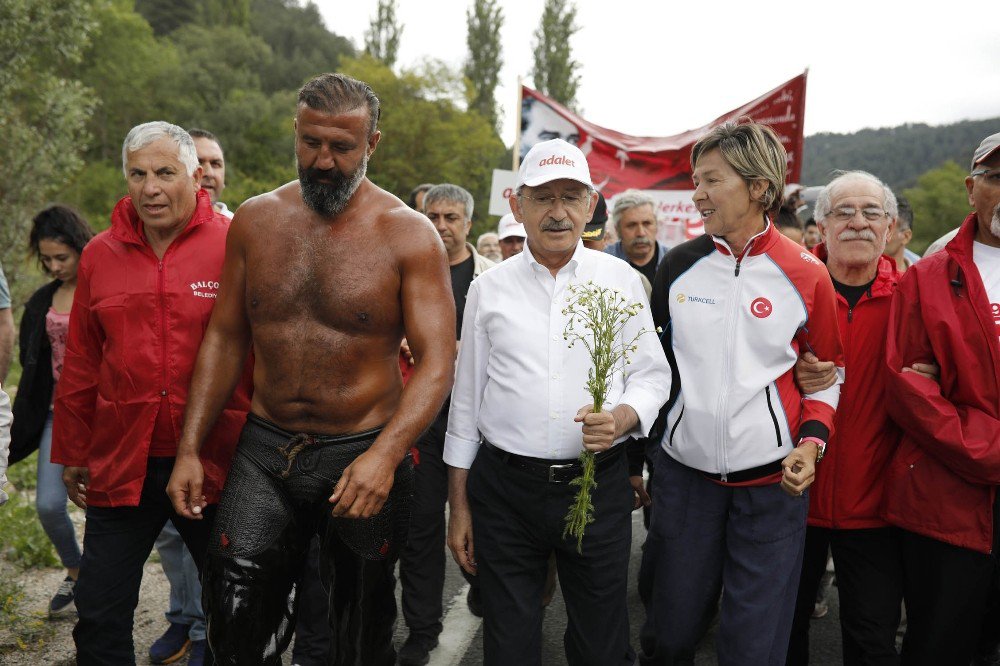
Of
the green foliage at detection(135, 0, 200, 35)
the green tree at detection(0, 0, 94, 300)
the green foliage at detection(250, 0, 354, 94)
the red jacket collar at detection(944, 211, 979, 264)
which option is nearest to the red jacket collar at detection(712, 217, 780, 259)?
the red jacket collar at detection(944, 211, 979, 264)

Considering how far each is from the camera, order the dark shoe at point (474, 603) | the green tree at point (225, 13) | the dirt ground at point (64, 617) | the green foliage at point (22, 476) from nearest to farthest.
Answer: the dirt ground at point (64, 617), the dark shoe at point (474, 603), the green foliage at point (22, 476), the green tree at point (225, 13)

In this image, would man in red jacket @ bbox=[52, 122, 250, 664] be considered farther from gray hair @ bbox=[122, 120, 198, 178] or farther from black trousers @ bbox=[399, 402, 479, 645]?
black trousers @ bbox=[399, 402, 479, 645]

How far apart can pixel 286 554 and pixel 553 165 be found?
169cm

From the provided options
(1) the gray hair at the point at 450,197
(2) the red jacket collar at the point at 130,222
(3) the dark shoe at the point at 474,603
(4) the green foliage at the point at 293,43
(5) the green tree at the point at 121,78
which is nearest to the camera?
(2) the red jacket collar at the point at 130,222

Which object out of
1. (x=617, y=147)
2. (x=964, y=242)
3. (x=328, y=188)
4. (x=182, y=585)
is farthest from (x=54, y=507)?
(x=617, y=147)

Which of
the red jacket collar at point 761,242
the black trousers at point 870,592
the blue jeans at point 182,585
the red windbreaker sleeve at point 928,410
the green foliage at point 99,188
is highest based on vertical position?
the green foliage at point 99,188

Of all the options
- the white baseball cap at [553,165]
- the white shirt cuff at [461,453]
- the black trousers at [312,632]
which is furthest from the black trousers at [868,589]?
the black trousers at [312,632]

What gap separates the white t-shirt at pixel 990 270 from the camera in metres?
2.98

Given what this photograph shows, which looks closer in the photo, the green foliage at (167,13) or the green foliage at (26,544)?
the green foliage at (26,544)

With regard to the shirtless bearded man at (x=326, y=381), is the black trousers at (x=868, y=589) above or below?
below

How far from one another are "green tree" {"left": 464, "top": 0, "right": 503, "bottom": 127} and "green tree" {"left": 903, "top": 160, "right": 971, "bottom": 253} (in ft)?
102

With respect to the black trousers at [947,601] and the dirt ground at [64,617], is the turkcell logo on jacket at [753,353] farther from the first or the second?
the dirt ground at [64,617]

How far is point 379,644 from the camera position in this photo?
2.85 metres

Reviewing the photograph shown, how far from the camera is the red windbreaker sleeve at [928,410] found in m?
2.87
